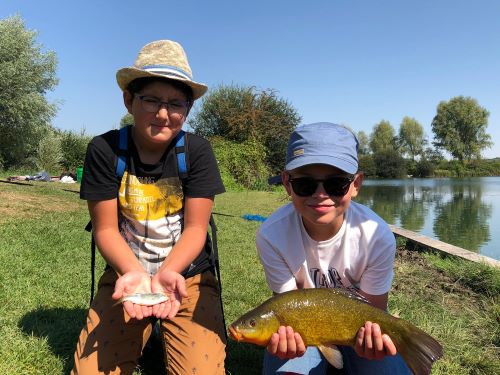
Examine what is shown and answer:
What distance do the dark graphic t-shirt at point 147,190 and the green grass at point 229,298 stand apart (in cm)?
95

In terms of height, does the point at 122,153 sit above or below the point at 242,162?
below

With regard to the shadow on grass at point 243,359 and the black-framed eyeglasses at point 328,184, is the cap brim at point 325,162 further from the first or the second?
the shadow on grass at point 243,359

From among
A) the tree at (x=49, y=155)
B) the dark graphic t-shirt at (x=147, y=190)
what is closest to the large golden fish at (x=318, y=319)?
the dark graphic t-shirt at (x=147, y=190)

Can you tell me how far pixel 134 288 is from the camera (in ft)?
8.09

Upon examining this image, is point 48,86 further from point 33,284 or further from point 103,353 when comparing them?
point 103,353

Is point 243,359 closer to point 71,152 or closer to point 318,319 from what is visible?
point 318,319

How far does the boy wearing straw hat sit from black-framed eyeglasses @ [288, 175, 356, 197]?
76cm

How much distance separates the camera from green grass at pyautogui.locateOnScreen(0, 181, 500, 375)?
299 centimetres

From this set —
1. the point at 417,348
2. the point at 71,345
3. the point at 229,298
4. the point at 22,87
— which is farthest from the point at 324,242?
the point at 22,87

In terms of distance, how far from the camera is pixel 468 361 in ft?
9.82

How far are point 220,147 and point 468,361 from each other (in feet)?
81.1

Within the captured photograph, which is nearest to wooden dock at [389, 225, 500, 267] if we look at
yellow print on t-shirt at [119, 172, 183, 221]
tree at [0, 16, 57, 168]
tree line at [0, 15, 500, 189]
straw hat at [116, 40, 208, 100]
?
yellow print on t-shirt at [119, 172, 183, 221]

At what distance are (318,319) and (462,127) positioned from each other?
6901 centimetres

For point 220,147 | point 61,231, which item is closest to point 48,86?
point 220,147
